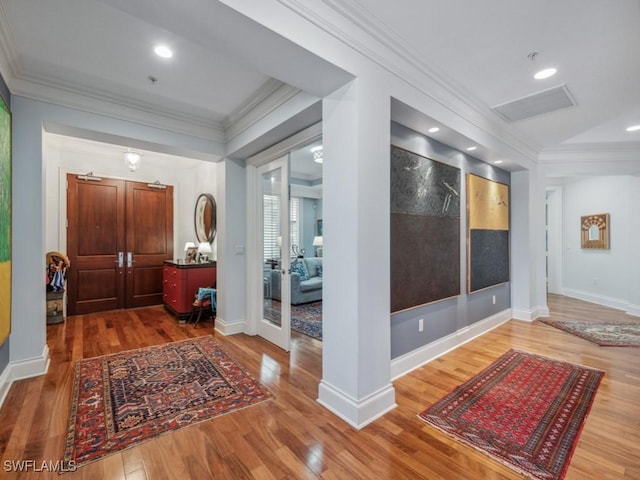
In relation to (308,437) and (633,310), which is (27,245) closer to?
(308,437)

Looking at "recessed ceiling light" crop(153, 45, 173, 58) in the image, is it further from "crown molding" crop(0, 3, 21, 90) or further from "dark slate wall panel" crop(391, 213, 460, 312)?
"dark slate wall panel" crop(391, 213, 460, 312)

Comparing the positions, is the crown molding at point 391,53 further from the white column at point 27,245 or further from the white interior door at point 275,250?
the white column at point 27,245

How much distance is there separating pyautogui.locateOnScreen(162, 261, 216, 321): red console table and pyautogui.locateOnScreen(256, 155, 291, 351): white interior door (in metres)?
→ 1.37

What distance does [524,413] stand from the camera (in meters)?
2.15

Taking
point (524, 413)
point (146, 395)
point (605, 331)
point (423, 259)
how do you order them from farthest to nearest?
point (605, 331) → point (423, 259) → point (146, 395) → point (524, 413)

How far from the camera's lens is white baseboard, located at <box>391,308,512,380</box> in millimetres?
2738

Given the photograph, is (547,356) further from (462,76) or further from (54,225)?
(54,225)

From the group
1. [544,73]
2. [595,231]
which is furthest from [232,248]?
[595,231]

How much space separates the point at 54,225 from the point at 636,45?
293 inches

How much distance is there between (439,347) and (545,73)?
281 centimetres

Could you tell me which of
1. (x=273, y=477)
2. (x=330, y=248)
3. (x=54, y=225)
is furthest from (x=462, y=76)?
(x=54, y=225)

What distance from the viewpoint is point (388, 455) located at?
68.0 inches

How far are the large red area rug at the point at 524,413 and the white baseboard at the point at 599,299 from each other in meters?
3.83

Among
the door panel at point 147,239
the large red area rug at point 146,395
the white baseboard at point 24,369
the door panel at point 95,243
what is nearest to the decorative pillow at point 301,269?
the door panel at point 147,239
